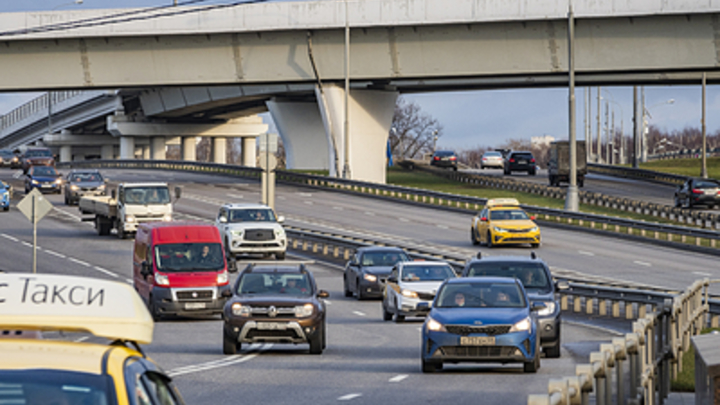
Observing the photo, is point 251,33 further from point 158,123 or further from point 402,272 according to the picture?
point 158,123

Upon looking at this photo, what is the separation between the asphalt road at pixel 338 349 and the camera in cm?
1444

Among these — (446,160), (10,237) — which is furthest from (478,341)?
(446,160)

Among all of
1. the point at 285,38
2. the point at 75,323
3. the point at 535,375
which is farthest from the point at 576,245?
the point at 75,323

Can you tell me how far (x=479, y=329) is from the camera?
16031 mm

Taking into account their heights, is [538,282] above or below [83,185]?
below

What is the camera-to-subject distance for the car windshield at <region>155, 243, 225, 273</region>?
82.2ft

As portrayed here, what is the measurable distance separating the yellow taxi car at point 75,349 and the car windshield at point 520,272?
49.7 ft

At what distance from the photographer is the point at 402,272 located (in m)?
25.0

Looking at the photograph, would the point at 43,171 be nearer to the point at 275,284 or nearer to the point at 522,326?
the point at 275,284

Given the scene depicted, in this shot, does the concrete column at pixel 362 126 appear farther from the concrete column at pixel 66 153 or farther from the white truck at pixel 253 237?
the concrete column at pixel 66 153

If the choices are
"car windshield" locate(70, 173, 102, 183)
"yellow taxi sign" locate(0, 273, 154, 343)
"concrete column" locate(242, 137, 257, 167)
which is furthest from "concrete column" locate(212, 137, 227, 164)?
"yellow taxi sign" locate(0, 273, 154, 343)

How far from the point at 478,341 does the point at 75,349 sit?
1167 cm

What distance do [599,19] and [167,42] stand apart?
20821 mm

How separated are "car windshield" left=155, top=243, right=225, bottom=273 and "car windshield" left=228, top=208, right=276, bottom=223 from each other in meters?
10.5
